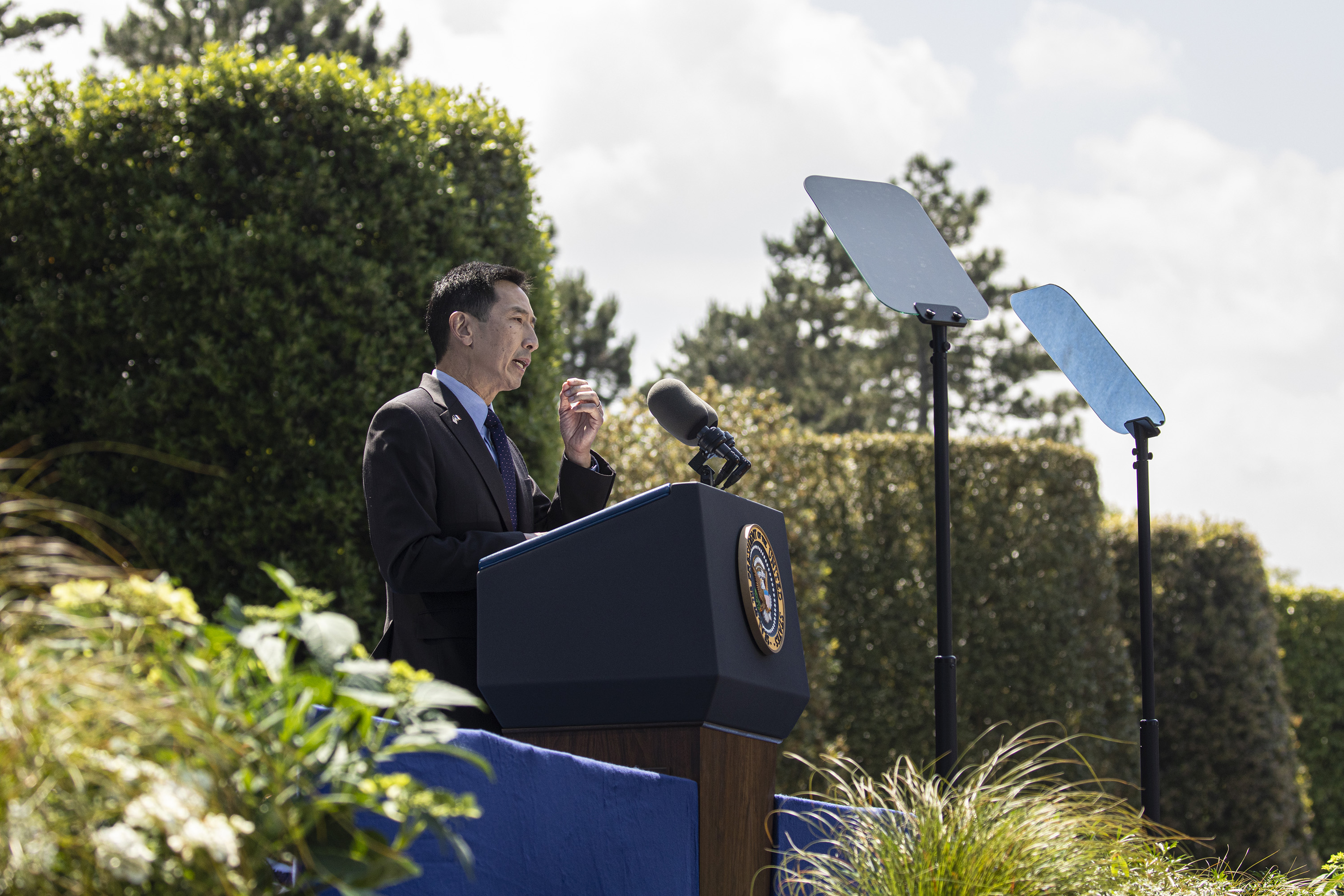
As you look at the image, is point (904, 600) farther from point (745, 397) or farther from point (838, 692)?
point (745, 397)

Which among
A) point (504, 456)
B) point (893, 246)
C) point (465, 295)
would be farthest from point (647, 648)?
point (893, 246)

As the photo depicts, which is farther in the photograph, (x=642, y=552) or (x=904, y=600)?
(x=904, y=600)

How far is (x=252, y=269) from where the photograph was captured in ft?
17.8

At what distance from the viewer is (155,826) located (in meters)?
0.88

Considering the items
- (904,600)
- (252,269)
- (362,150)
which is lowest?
(904,600)

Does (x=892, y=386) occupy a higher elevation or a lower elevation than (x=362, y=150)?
higher

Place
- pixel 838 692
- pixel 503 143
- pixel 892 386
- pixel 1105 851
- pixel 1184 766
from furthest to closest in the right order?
1. pixel 892 386
2. pixel 1184 766
3. pixel 838 692
4. pixel 503 143
5. pixel 1105 851

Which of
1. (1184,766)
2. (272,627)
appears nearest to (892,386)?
(1184,766)

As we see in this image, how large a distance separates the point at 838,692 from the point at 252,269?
19.3 ft

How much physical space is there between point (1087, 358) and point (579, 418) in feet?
7.69

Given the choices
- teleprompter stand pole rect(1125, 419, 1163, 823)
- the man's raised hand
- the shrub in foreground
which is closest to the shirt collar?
the man's raised hand

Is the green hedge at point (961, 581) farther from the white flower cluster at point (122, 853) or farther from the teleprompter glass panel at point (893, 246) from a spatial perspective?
the white flower cluster at point (122, 853)

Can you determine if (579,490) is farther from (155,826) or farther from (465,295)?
(155,826)

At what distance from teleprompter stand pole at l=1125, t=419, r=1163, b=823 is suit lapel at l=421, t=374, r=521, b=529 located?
7.75 feet
